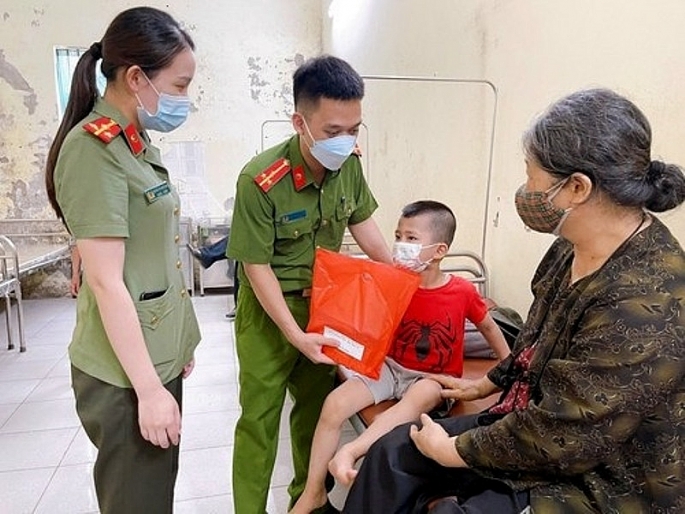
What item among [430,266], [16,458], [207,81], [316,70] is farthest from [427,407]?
[207,81]

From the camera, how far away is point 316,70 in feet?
4.57

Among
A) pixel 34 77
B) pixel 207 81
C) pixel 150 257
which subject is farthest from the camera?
pixel 207 81

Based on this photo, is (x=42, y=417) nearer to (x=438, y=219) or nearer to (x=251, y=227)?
(x=251, y=227)

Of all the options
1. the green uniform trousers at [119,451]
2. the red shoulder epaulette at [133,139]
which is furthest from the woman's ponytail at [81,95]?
the green uniform trousers at [119,451]

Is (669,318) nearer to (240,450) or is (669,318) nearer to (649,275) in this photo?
(649,275)

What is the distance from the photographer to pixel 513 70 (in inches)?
84.1

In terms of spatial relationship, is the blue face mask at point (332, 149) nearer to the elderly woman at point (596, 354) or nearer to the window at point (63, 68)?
the elderly woman at point (596, 354)

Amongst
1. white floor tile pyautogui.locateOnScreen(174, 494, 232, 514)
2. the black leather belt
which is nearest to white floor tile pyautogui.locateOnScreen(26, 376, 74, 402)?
white floor tile pyautogui.locateOnScreen(174, 494, 232, 514)

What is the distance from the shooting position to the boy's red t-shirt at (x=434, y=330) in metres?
1.58

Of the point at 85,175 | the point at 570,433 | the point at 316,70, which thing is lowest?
the point at 570,433

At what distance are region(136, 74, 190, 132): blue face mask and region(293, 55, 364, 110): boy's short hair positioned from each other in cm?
34

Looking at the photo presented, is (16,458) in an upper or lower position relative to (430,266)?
lower

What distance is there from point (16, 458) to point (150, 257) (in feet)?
6.22

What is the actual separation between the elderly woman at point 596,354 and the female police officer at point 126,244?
1.81ft
